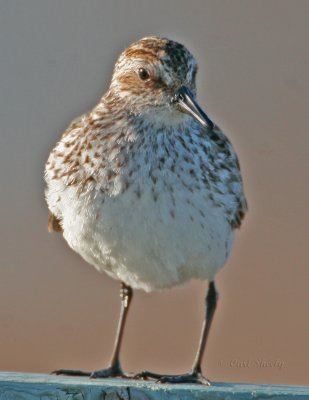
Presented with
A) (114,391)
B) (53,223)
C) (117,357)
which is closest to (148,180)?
(53,223)

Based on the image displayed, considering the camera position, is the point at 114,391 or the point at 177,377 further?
the point at 177,377

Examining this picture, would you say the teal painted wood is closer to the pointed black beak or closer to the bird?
the bird

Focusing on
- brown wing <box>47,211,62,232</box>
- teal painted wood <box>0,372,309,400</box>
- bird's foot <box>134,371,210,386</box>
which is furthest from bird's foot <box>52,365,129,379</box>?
teal painted wood <box>0,372,309,400</box>

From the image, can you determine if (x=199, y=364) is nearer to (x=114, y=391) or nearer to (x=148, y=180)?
(x=148, y=180)

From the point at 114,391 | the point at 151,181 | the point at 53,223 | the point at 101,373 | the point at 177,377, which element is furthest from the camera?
the point at 53,223

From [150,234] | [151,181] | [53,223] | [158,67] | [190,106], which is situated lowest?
[53,223]

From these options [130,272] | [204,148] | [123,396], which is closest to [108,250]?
[130,272]

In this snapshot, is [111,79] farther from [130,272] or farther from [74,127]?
[130,272]
